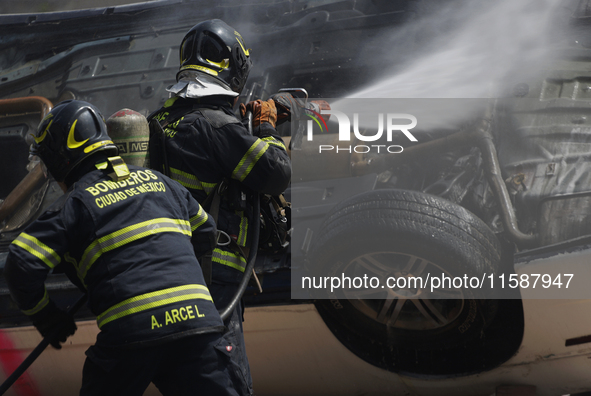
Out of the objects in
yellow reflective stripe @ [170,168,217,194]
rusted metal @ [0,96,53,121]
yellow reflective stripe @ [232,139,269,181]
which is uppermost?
rusted metal @ [0,96,53,121]

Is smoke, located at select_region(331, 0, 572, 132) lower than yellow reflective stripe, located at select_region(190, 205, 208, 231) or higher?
higher

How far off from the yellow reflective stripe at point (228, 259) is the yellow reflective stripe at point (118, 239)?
47cm

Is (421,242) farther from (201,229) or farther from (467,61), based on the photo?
(467,61)

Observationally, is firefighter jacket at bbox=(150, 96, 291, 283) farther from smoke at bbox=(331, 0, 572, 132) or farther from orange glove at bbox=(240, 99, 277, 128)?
smoke at bbox=(331, 0, 572, 132)

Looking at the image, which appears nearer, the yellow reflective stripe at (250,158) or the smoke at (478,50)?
the yellow reflective stripe at (250,158)

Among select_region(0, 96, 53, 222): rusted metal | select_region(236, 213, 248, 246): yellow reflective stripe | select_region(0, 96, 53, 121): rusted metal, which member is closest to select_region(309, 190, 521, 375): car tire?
select_region(236, 213, 248, 246): yellow reflective stripe

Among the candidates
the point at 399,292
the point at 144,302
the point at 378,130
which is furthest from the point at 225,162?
the point at 378,130

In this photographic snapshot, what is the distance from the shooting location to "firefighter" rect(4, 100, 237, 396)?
1.77 m

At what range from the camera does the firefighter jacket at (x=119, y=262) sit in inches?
69.4

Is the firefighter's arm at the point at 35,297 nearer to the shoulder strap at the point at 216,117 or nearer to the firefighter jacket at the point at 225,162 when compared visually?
the firefighter jacket at the point at 225,162

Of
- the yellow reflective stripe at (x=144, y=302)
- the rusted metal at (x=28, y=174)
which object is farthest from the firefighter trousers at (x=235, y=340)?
the rusted metal at (x=28, y=174)

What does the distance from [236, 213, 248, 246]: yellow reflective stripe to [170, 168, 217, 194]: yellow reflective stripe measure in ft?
0.64

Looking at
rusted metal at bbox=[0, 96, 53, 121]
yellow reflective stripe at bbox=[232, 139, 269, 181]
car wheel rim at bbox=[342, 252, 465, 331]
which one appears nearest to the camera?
yellow reflective stripe at bbox=[232, 139, 269, 181]

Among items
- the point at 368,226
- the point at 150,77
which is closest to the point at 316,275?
the point at 368,226
